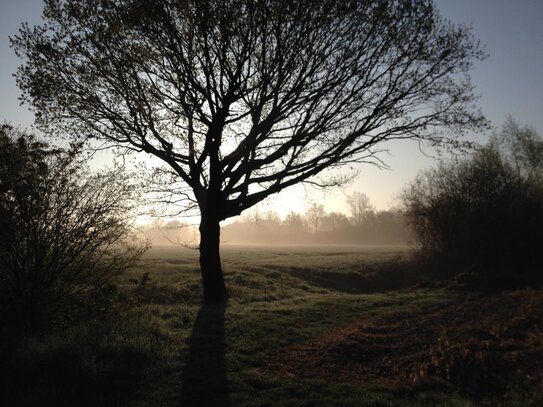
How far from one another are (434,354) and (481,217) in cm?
2530

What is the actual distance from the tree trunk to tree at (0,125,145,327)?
16.8 feet

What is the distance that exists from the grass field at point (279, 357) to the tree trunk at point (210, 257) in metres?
0.97

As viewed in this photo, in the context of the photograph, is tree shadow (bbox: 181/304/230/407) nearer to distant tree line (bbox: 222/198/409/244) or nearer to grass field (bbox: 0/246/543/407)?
grass field (bbox: 0/246/543/407)

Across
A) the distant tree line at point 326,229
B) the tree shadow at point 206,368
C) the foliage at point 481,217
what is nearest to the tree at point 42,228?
the tree shadow at point 206,368

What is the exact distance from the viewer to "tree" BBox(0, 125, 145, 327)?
881 centimetres

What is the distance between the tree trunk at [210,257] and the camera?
15078 millimetres

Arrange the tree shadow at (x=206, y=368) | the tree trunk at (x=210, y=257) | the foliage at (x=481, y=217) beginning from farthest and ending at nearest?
the foliage at (x=481, y=217) < the tree trunk at (x=210, y=257) < the tree shadow at (x=206, y=368)

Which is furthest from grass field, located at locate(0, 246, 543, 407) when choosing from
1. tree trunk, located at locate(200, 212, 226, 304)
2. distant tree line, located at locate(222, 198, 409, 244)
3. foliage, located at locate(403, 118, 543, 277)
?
distant tree line, located at locate(222, 198, 409, 244)

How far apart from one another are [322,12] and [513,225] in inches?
984

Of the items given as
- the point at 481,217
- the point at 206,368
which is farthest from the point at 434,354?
the point at 481,217

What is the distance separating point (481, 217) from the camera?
30.5m

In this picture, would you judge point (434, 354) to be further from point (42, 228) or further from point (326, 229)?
point (326, 229)

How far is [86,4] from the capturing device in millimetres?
13336

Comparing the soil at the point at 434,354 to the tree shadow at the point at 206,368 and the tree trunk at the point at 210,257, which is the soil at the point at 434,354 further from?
the tree trunk at the point at 210,257
